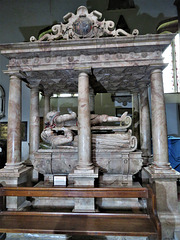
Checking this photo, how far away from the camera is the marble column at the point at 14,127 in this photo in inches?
111

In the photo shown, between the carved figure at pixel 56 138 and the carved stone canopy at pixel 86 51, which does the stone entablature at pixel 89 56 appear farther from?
the carved figure at pixel 56 138

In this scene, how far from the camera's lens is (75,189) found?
201cm

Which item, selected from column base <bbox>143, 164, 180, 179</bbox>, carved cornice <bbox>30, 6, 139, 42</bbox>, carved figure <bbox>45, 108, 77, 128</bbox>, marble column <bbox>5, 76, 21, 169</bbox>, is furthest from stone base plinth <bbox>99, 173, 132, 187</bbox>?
carved cornice <bbox>30, 6, 139, 42</bbox>

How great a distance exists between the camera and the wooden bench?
1.80m

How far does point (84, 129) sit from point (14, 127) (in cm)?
128

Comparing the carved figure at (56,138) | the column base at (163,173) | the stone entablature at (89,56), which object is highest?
the stone entablature at (89,56)

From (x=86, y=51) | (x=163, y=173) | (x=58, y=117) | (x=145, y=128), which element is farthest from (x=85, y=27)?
(x=163, y=173)

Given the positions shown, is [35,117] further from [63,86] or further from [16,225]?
[16,225]

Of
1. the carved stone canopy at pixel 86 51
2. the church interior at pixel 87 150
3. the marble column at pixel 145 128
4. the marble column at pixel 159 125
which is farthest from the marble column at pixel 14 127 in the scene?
the marble column at pixel 145 128

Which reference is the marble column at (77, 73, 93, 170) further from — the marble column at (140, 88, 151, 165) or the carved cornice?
the marble column at (140, 88, 151, 165)

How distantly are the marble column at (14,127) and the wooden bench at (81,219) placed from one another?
86 cm

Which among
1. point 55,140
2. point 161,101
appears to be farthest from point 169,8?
point 55,140

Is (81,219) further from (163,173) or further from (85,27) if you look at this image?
(85,27)

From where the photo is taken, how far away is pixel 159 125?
265cm
